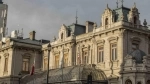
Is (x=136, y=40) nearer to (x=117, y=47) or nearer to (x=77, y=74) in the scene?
(x=117, y=47)

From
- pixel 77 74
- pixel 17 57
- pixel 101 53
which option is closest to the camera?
pixel 77 74

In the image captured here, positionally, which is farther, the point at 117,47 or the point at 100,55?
the point at 100,55

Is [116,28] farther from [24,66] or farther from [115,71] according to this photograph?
[24,66]

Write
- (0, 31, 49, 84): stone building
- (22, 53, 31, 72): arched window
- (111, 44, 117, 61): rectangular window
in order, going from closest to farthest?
(111, 44, 117, 61): rectangular window < (0, 31, 49, 84): stone building < (22, 53, 31, 72): arched window

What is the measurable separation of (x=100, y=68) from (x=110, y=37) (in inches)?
174

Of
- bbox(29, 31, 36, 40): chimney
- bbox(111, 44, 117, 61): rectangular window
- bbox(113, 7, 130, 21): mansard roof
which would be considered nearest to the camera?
bbox(111, 44, 117, 61): rectangular window

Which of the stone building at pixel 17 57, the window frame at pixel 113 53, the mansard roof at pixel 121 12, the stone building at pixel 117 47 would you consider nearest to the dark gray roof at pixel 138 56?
the stone building at pixel 117 47

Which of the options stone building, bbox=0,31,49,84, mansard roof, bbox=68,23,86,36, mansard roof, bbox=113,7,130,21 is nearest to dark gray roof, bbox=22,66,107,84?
mansard roof, bbox=113,7,130,21

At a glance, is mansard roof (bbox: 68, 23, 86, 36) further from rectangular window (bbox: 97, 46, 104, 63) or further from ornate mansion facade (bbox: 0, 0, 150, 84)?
rectangular window (bbox: 97, 46, 104, 63)

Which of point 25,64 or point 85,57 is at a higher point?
point 85,57

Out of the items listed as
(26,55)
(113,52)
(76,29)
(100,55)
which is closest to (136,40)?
(113,52)

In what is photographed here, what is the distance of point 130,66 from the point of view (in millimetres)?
35062

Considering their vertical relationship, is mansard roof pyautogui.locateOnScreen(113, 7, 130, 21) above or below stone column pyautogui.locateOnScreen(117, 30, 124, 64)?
above

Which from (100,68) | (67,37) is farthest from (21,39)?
(100,68)
